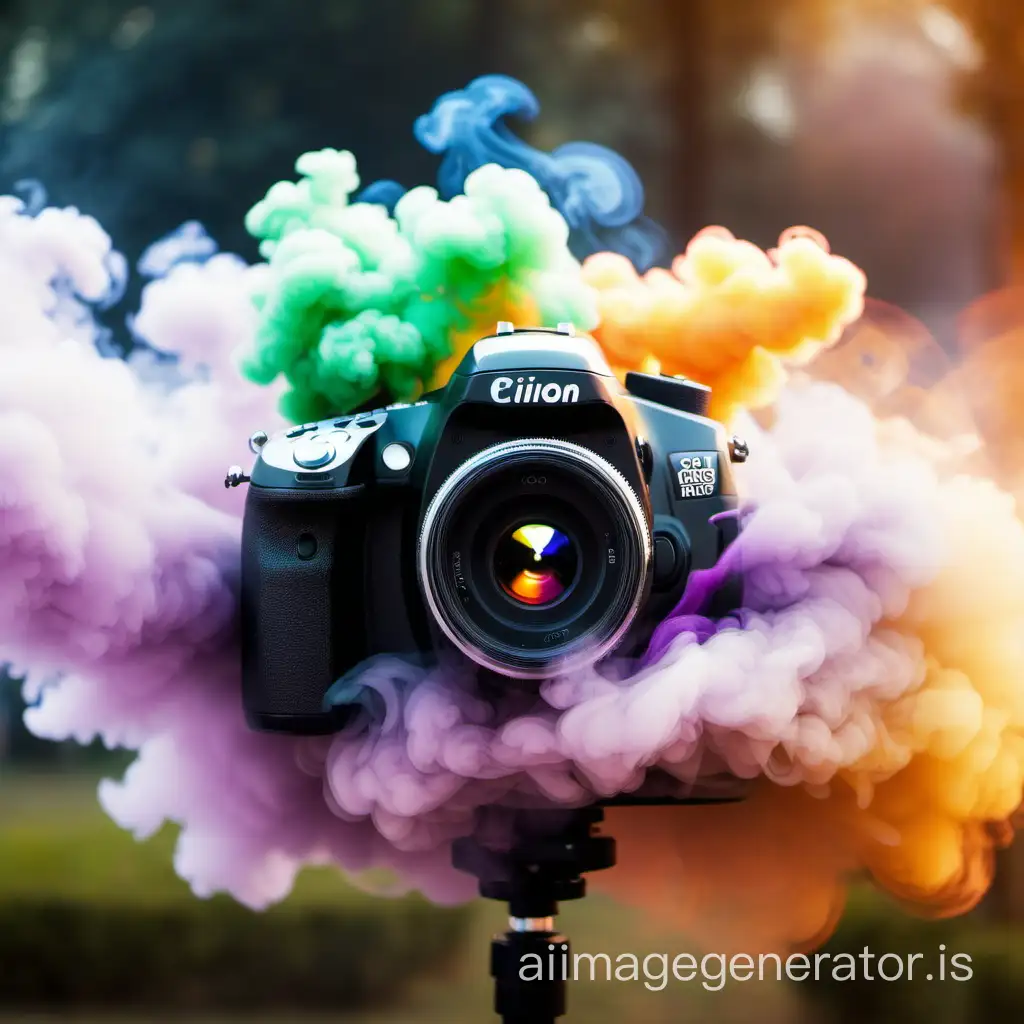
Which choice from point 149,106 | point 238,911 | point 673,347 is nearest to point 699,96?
point 149,106

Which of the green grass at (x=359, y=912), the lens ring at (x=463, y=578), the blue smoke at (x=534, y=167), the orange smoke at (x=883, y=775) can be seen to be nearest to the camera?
the lens ring at (x=463, y=578)

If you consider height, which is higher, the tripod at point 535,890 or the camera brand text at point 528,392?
the camera brand text at point 528,392

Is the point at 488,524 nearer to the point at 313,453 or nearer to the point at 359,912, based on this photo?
the point at 313,453

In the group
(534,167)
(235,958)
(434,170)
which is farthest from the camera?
(235,958)

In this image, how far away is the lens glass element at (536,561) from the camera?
0.82m

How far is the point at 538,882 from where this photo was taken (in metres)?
0.87

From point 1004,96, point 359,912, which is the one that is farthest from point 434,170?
point 359,912

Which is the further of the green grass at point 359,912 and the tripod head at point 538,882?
the green grass at point 359,912

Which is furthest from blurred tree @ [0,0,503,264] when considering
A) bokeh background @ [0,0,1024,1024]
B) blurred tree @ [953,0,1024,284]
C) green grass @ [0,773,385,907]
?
green grass @ [0,773,385,907]

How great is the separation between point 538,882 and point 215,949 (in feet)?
3.75

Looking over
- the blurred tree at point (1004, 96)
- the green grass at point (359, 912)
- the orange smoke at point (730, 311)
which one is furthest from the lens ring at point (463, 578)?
the blurred tree at point (1004, 96)

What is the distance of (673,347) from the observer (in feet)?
3.25

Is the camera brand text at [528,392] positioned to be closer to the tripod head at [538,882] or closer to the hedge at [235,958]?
the tripod head at [538,882]

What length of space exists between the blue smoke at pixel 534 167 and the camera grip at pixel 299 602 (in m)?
0.28
